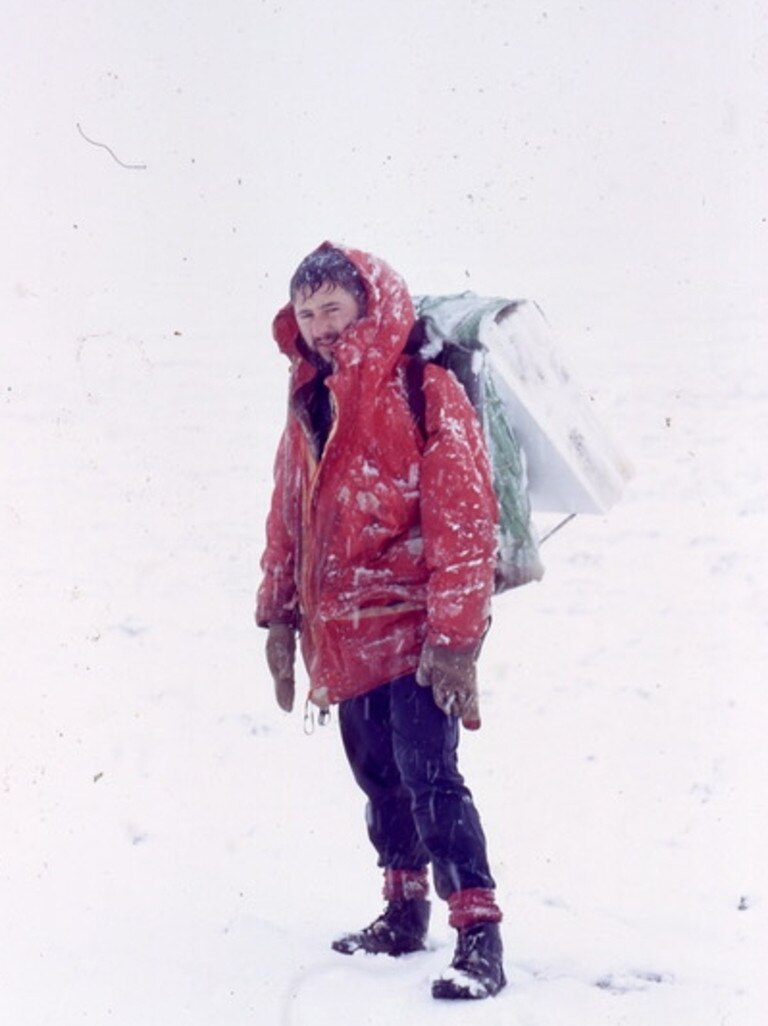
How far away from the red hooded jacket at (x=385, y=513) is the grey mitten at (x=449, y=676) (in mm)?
30

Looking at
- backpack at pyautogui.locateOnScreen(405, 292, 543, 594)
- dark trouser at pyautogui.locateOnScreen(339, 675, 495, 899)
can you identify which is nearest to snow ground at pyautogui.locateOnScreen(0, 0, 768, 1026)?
dark trouser at pyautogui.locateOnScreen(339, 675, 495, 899)

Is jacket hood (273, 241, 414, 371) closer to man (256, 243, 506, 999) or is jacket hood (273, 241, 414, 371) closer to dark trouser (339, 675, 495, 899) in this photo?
man (256, 243, 506, 999)

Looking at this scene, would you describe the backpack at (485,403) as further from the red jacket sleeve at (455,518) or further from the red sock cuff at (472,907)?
the red sock cuff at (472,907)

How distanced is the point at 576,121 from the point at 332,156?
130cm

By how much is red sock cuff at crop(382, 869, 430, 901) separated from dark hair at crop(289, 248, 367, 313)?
60.2 inches

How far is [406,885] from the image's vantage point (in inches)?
138

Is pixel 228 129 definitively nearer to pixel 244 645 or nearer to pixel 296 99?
pixel 296 99

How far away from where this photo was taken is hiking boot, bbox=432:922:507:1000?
3115mm

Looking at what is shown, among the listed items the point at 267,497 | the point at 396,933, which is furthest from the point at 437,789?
the point at 267,497

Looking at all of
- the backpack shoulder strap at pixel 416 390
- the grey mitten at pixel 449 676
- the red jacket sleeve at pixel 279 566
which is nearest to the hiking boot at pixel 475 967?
the grey mitten at pixel 449 676

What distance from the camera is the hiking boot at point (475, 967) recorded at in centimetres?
312

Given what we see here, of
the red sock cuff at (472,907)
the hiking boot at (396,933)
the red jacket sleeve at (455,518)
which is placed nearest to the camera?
the red jacket sleeve at (455,518)

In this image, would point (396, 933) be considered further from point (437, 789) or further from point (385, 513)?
point (385, 513)

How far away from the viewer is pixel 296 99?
452cm
